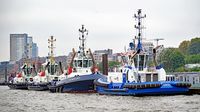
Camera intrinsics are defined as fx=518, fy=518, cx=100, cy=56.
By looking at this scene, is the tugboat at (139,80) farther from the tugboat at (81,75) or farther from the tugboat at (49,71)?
the tugboat at (49,71)

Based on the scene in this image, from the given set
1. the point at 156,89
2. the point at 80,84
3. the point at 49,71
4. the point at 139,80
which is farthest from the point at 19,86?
the point at 156,89

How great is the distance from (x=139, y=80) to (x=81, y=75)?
18698mm

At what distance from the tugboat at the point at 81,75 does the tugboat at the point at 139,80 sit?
723cm

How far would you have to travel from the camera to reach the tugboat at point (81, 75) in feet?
289

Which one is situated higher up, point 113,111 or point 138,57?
point 138,57

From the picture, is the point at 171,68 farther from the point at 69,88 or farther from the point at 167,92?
the point at 167,92

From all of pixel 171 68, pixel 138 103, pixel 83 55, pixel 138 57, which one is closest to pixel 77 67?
pixel 83 55

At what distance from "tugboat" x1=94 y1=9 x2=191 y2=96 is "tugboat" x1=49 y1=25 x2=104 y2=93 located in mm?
7227

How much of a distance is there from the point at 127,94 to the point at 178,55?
105 meters

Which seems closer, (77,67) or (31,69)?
(77,67)

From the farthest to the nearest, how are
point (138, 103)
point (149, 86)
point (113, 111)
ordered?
1. point (149, 86)
2. point (138, 103)
3. point (113, 111)

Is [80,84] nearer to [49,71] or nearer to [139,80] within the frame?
[139,80]

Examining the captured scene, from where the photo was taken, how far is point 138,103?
58.7 meters

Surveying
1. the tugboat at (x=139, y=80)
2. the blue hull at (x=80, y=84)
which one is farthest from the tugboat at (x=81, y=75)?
the tugboat at (x=139, y=80)
